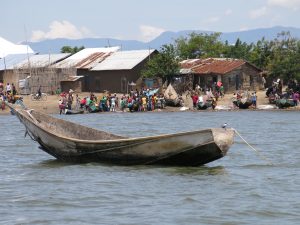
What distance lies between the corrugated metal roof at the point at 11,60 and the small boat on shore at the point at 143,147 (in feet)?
112


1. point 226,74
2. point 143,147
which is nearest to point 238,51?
Answer: point 226,74

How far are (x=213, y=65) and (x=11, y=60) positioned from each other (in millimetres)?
14489

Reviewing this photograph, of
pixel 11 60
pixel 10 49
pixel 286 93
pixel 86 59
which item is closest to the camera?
pixel 286 93

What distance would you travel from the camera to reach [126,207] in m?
11.7

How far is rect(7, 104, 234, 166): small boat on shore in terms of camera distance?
45.9 feet

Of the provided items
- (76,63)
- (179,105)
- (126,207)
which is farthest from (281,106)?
(126,207)

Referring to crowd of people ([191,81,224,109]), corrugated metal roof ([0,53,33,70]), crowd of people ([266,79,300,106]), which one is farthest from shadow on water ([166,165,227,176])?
corrugated metal roof ([0,53,33,70])

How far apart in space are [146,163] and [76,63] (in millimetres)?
33852

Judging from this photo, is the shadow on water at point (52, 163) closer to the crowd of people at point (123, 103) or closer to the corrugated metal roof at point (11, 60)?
the crowd of people at point (123, 103)

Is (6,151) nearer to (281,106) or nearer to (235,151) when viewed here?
(235,151)

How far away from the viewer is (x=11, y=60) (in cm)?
5125

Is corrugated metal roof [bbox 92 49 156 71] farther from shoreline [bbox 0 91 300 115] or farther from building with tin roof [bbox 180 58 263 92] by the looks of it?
shoreline [bbox 0 91 300 115]

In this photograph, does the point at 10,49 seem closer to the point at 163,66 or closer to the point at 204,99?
the point at 163,66

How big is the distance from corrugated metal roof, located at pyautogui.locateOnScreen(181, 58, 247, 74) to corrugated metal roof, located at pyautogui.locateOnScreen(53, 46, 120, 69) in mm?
5555
